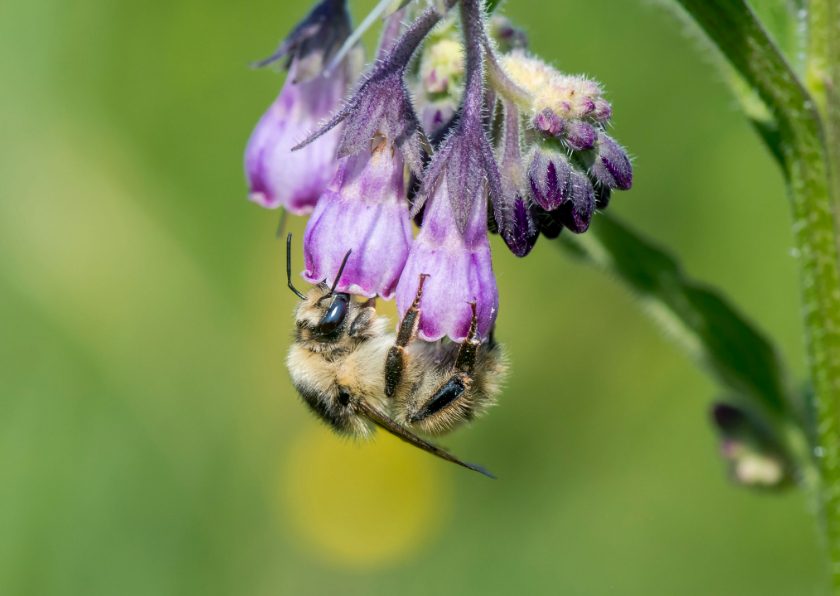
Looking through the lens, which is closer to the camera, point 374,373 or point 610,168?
point 610,168

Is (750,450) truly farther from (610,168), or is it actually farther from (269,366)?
(269,366)

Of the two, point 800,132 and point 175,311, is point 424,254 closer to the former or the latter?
point 800,132

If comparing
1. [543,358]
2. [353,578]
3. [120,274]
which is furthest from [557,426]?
[120,274]

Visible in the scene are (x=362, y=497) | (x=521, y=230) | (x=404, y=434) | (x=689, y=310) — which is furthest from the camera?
(x=362, y=497)

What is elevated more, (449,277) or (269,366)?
(449,277)

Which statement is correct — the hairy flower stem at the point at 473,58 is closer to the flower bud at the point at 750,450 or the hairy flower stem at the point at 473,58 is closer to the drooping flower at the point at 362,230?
the drooping flower at the point at 362,230

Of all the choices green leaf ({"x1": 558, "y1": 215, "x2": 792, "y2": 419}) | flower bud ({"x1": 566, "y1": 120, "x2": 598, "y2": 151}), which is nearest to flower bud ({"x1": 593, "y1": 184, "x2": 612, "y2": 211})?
flower bud ({"x1": 566, "y1": 120, "x2": 598, "y2": 151})

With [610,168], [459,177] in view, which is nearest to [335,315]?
[459,177]
